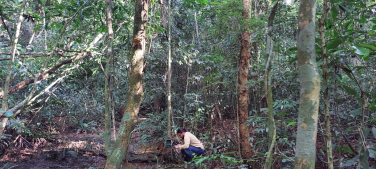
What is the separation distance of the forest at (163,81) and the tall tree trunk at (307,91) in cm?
61

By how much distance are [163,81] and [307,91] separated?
561 centimetres

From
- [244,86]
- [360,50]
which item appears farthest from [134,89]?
[244,86]

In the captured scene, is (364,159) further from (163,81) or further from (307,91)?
(163,81)

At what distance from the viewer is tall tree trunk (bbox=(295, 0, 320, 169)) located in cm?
170

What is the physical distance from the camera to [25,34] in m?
11.2

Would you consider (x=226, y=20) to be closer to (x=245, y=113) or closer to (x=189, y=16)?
(x=245, y=113)

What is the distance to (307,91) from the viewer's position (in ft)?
5.70

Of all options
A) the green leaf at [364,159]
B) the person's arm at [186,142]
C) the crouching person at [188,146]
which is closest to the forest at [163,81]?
the green leaf at [364,159]

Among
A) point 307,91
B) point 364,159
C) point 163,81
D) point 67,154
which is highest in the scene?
point 163,81

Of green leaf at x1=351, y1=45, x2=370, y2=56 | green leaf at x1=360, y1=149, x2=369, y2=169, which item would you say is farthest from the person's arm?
green leaf at x1=351, y1=45, x2=370, y2=56

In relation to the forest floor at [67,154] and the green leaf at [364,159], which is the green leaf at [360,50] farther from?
the forest floor at [67,154]

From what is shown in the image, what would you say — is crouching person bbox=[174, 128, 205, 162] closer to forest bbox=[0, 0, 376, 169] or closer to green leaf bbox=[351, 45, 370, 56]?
forest bbox=[0, 0, 376, 169]

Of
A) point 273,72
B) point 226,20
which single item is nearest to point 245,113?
point 273,72

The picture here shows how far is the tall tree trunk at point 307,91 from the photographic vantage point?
1704 millimetres
